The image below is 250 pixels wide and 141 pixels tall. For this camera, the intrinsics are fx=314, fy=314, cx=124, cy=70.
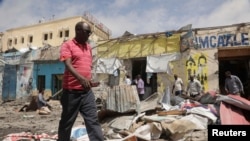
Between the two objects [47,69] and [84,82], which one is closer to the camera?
[84,82]

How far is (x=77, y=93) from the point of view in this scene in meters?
3.88

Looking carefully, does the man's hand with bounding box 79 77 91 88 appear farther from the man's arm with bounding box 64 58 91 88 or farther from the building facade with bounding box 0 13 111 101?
the building facade with bounding box 0 13 111 101

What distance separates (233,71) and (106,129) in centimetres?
1054

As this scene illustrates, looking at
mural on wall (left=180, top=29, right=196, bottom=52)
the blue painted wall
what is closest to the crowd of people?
mural on wall (left=180, top=29, right=196, bottom=52)

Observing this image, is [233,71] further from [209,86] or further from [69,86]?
[69,86]

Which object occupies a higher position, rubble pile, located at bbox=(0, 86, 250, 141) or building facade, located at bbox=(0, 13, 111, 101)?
building facade, located at bbox=(0, 13, 111, 101)

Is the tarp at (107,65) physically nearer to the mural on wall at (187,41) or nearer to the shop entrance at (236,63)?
the mural on wall at (187,41)

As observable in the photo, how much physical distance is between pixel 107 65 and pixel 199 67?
5.41 m

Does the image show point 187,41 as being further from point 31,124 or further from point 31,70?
point 31,70

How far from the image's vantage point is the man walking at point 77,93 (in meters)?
3.85

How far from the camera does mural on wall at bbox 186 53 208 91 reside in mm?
15195

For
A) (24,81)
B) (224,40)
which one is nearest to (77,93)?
(224,40)

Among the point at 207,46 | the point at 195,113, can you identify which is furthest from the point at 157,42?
the point at 195,113

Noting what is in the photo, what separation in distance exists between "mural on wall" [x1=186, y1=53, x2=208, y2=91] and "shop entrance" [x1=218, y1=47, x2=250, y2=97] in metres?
0.73
